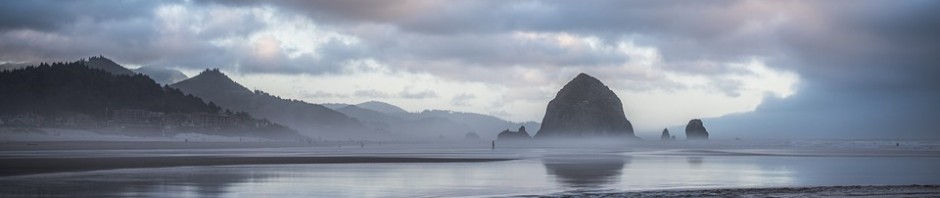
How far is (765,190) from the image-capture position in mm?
31516

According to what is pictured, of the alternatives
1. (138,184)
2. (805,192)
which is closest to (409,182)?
(138,184)

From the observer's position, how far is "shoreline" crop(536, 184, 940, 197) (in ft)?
94.5

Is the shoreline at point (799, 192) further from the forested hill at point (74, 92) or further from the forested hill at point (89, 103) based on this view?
the forested hill at point (74, 92)

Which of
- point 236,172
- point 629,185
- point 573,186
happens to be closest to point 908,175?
point 629,185

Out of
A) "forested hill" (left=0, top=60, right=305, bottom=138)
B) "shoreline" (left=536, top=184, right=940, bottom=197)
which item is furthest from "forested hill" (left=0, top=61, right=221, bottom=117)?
"shoreline" (left=536, top=184, right=940, bottom=197)

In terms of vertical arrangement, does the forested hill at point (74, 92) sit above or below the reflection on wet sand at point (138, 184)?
above

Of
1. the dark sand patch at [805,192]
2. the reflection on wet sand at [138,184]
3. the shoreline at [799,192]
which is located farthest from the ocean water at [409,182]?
the dark sand patch at [805,192]

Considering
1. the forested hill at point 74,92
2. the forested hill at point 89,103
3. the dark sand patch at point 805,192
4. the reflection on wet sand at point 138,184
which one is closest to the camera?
the reflection on wet sand at point 138,184

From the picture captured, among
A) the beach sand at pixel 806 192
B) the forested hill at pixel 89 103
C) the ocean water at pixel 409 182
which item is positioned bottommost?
the beach sand at pixel 806 192

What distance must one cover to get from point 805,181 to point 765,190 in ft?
26.6

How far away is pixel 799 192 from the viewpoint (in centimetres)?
3044

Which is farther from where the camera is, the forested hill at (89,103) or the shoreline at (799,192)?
the forested hill at (89,103)

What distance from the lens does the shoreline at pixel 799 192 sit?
28.8 meters

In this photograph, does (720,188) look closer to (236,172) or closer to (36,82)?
(236,172)
